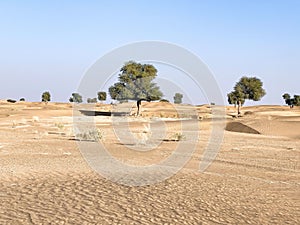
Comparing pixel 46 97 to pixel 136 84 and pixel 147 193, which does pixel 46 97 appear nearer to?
pixel 136 84

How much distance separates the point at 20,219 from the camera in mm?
5969

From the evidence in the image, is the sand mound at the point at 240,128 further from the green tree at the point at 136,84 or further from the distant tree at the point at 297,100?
the distant tree at the point at 297,100

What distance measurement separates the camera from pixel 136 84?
173ft

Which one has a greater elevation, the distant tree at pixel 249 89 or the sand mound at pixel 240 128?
the distant tree at pixel 249 89

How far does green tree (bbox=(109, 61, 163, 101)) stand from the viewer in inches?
2019

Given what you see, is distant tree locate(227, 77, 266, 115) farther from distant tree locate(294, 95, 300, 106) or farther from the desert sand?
the desert sand

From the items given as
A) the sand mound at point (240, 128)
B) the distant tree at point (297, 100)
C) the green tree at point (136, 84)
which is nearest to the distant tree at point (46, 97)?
the green tree at point (136, 84)

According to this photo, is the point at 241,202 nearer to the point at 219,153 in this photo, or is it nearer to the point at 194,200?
the point at 194,200

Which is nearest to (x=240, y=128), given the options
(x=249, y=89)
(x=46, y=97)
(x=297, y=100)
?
(x=249, y=89)

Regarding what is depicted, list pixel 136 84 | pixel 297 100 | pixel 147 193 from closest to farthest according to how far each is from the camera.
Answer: pixel 147 193 < pixel 136 84 < pixel 297 100

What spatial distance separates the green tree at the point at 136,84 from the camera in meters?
51.3

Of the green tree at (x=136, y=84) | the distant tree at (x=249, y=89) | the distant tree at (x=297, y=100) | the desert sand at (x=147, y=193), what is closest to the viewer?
the desert sand at (x=147, y=193)

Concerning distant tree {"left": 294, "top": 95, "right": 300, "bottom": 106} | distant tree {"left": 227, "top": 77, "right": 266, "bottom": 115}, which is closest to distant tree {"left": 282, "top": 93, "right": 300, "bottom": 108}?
distant tree {"left": 294, "top": 95, "right": 300, "bottom": 106}

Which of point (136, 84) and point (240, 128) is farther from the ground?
point (136, 84)
